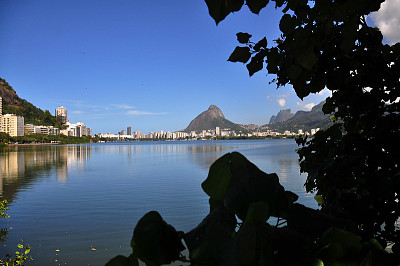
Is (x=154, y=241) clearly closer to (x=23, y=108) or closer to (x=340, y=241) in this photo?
(x=340, y=241)

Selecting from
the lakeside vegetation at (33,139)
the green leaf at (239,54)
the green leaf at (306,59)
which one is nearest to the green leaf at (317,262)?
the green leaf at (306,59)

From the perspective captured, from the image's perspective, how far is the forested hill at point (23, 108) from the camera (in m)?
164

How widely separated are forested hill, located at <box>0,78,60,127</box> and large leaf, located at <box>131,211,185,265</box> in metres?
189

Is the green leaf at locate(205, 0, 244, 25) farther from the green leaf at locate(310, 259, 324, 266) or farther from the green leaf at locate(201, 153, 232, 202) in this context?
the green leaf at locate(310, 259, 324, 266)

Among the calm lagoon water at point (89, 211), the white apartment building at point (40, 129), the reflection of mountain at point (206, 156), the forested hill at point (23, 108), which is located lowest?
the reflection of mountain at point (206, 156)

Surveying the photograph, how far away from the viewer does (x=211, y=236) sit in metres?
0.45

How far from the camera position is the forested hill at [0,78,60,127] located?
538 ft

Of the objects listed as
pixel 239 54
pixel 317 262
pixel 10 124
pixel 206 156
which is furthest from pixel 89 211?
pixel 10 124

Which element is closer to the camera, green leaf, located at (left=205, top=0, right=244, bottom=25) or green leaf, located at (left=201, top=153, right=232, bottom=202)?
green leaf, located at (left=201, top=153, right=232, bottom=202)

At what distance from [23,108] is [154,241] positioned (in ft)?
660

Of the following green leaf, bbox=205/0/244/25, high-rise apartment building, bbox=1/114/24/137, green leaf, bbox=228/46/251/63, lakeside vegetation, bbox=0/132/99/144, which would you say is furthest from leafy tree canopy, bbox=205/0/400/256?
high-rise apartment building, bbox=1/114/24/137

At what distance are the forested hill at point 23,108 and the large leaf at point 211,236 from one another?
18916 centimetres

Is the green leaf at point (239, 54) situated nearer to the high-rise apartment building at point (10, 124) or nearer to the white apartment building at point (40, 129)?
the high-rise apartment building at point (10, 124)

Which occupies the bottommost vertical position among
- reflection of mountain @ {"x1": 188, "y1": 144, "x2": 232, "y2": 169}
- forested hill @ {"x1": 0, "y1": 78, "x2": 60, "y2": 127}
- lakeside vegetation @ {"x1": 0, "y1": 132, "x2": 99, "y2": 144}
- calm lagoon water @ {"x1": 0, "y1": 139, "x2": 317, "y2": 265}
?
reflection of mountain @ {"x1": 188, "y1": 144, "x2": 232, "y2": 169}
